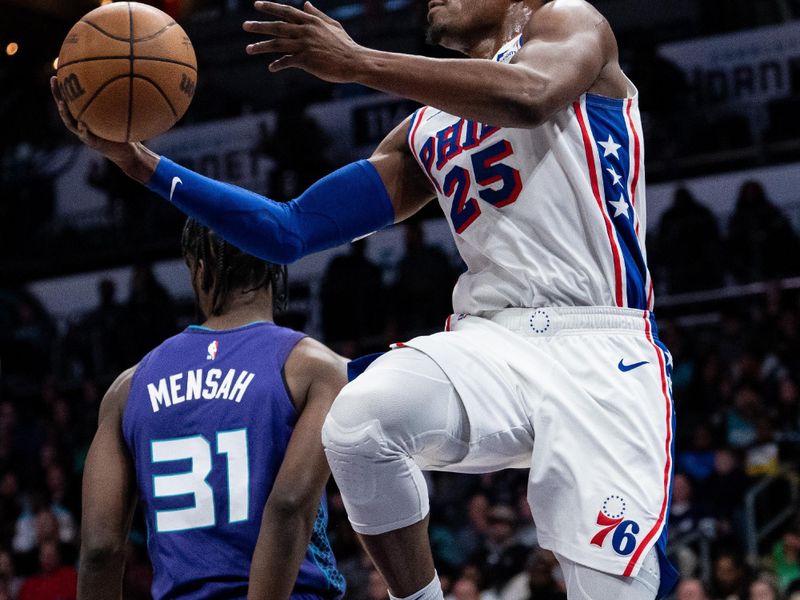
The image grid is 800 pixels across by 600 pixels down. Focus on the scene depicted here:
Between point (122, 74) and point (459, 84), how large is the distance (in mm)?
950

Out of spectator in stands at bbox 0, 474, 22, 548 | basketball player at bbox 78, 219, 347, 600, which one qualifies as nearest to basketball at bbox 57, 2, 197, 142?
basketball player at bbox 78, 219, 347, 600

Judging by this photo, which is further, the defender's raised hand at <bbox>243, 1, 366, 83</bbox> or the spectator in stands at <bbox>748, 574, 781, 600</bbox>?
the spectator in stands at <bbox>748, 574, 781, 600</bbox>

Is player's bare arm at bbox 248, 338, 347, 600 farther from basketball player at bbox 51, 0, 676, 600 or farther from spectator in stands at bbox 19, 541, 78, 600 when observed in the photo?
spectator in stands at bbox 19, 541, 78, 600

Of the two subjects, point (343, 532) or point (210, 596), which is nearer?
point (210, 596)

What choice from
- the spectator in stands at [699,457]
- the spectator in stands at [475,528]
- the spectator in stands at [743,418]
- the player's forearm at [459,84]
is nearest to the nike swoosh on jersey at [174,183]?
the player's forearm at [459,84]

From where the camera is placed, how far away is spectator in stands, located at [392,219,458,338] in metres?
10.8

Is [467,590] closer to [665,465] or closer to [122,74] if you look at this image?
[665,465]

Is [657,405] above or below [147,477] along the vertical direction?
above

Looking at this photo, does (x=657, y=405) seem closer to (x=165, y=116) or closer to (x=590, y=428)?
(x=590, y=428)

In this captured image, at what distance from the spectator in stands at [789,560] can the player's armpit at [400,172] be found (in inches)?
197

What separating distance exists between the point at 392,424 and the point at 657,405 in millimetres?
663

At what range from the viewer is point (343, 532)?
9156 mm

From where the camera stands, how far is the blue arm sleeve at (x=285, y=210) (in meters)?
3.08

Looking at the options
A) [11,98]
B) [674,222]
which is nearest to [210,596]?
[674,222]
